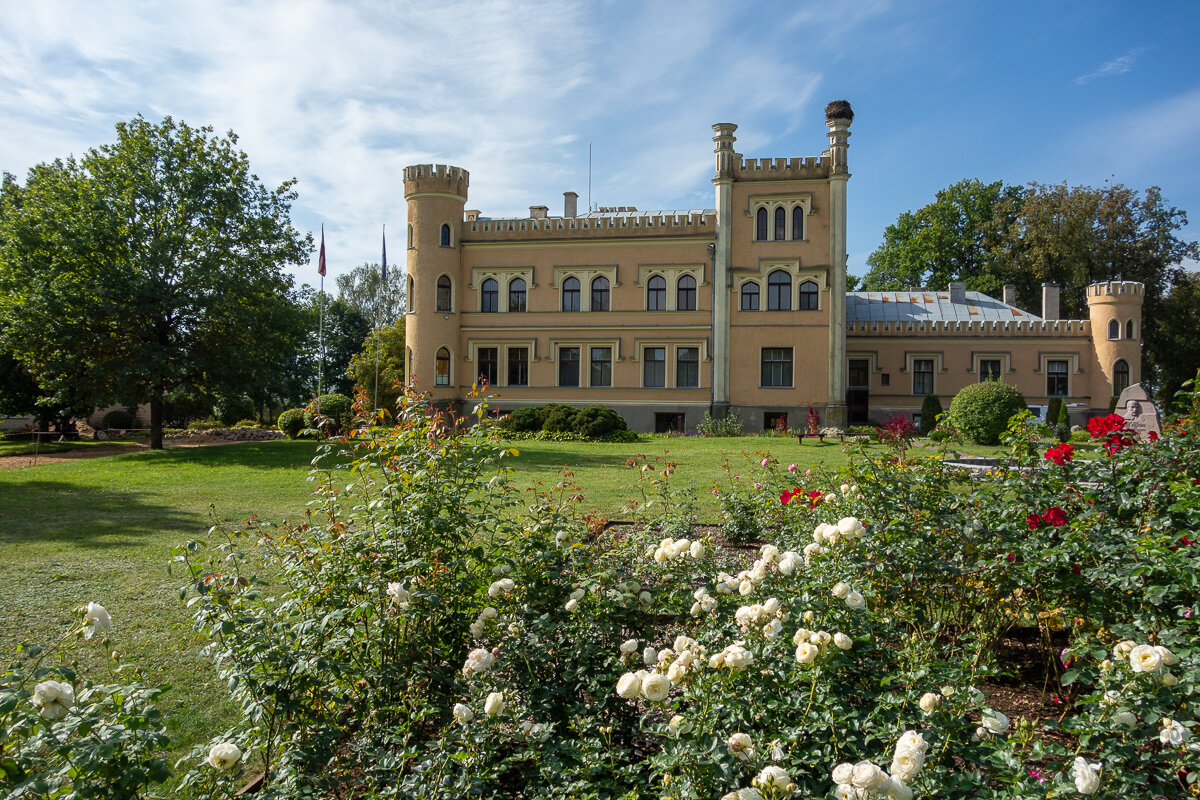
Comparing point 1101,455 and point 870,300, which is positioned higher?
point 870,300

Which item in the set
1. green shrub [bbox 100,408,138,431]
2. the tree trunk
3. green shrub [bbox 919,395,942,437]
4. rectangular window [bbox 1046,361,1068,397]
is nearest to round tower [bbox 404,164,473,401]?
the tree trunk

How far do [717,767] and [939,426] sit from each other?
400 cm

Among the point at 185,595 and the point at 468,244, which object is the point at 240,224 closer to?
the point at 468,244

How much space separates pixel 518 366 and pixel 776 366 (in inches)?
416

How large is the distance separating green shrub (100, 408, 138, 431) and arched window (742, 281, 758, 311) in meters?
27.2

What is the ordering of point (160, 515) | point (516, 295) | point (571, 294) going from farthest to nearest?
point (516, 295) → point (571, 294) → point (160, 515)

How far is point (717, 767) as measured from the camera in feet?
7.35

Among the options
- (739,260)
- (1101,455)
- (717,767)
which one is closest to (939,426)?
(1101,455)

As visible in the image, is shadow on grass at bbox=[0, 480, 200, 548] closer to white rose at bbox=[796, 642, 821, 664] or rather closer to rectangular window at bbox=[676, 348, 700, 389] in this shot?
white rose at bbox=[796, 642, 821, 664]

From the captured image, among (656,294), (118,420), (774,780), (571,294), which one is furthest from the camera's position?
(118,420)

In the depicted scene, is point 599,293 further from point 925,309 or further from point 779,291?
point 925,309

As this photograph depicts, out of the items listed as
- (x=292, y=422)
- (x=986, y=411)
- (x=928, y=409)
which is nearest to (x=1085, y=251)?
(x=928, y=409)

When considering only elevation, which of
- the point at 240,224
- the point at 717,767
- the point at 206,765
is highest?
the point at 240,224

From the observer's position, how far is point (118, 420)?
31922 millimetres
